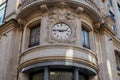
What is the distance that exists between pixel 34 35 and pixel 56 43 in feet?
7.98

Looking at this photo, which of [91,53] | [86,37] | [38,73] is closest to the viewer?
[38,73]

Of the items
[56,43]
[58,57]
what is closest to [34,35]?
[56,43]

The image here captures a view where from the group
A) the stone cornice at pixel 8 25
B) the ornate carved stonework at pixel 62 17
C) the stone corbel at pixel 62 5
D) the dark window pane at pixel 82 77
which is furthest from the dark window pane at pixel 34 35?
the dark window pane at pixel 82 77

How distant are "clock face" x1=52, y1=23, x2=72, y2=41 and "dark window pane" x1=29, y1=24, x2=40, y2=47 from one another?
4.61ft

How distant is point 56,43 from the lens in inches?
603

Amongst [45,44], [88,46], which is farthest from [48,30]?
[88,46]

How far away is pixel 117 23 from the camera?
76.9 feet

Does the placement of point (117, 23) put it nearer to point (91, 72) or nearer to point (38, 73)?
point (91, 72)

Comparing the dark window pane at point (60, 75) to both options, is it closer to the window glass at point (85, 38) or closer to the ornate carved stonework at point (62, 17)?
the ornate carved stonework at point (62, 17)

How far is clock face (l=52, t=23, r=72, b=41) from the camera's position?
1576cm

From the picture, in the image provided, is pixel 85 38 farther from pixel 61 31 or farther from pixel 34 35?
pixel 34 35

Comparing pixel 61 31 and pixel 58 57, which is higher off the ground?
pixel 61 31

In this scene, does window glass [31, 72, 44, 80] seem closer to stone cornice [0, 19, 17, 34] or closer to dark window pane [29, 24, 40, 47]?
dark window pane [29, 24, 40, 47]

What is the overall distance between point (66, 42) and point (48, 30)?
1544 mm
